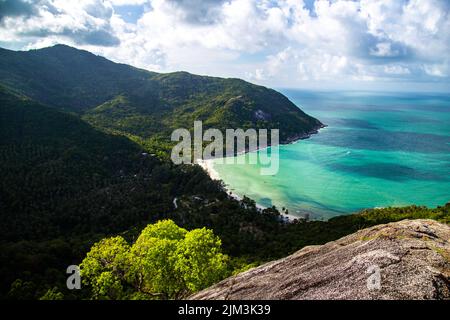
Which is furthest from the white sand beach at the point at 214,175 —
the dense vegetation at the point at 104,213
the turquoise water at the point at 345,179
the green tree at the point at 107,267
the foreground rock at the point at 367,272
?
the foreground rock at the point at 367,272

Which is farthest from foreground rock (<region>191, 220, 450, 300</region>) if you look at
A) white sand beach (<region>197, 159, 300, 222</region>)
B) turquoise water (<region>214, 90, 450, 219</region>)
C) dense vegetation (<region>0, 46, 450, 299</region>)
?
turquoise water (<region>214, 90, 450, 219</region>)

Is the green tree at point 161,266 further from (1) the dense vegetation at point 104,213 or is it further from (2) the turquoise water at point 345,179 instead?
(2) the turquoise water at point 345,179

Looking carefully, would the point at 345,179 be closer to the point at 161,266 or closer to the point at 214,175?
the point at 214,175

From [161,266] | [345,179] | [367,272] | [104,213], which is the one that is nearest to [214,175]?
[104,213]

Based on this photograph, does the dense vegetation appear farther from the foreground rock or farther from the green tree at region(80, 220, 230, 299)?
the foreground rock

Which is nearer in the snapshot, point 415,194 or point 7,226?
point 7,226

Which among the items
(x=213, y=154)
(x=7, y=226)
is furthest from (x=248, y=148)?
(x=7, y=226)

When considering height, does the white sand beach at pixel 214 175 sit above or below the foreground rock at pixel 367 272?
below
